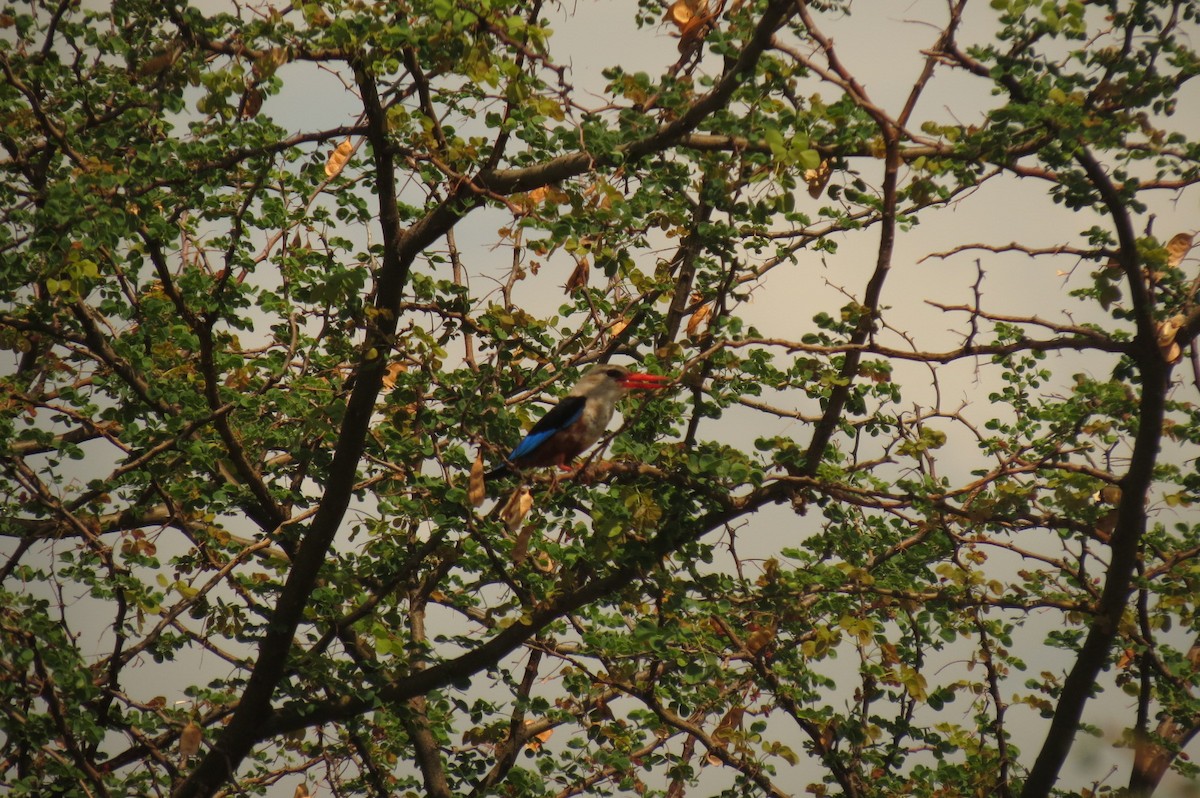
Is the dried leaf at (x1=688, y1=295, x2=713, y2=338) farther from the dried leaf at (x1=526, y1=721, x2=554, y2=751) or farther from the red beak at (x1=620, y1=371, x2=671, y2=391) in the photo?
the dried leaf at (x1=526, y1=721, x2=554, y2=751)

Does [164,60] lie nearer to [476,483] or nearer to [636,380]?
[476,483]

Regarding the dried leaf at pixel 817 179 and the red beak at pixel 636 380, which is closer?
the dried leaf at pixel 817 179

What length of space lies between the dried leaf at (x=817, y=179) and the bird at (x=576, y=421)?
1553mm

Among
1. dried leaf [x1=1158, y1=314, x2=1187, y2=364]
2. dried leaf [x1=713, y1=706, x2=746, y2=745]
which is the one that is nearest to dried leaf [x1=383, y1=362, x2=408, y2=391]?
dried leaf [x1=713, y1=706, x2=746, y2=745]

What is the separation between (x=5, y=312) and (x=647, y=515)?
2809mm

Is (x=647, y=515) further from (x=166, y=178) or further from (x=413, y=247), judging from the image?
(x=166, y=178)

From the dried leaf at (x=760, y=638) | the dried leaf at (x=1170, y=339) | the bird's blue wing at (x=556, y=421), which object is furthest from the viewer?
the bird's blue wing at (x=556, y=421)

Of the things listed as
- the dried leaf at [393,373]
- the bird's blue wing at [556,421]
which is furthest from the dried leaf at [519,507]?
the bird's blue wing at [556,421]

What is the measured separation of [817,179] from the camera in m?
3.29

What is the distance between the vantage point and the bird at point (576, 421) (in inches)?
189

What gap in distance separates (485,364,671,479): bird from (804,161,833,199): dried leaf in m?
1.55

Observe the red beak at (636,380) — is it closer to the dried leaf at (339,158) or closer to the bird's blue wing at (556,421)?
the bird's blue wing at (556,421)

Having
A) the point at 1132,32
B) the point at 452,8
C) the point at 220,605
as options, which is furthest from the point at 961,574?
the point at 220,605

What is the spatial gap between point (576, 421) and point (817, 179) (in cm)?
183
